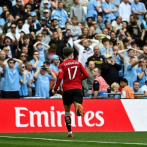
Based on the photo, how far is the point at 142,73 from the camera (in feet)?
71.6

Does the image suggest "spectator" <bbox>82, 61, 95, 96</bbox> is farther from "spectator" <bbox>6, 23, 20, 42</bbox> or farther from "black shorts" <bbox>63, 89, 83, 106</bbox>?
"black shorts" <bbox>63, 89, 83, 106</bbox>

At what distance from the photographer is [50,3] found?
2592cm

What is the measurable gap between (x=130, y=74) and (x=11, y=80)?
16.8ft

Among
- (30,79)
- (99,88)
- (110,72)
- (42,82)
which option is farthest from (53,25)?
(99,88)

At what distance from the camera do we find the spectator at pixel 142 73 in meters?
21.8

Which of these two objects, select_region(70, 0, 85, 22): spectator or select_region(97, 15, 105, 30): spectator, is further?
select_region(97, 15, 105, 30): spectator

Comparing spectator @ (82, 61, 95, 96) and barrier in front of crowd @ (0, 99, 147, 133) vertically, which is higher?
spectator @ (82, 61, 95, 96)

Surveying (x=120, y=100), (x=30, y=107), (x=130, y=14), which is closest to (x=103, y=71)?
(x=120, y=100)

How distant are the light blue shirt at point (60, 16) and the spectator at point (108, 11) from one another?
2.23m

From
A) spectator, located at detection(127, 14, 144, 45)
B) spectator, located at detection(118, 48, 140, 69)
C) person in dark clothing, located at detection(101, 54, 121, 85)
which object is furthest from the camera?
spectator, located at detection(127, 14, 144, 45)

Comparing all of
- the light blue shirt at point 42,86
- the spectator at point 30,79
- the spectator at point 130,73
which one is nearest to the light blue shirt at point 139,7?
the spectator at point 130,73

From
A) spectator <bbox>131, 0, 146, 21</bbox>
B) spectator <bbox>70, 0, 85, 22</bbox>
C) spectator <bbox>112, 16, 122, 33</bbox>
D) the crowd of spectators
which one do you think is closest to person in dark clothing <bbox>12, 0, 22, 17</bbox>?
the crowd of spectators

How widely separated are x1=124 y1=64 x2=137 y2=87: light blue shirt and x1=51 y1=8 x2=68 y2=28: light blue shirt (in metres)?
4.39

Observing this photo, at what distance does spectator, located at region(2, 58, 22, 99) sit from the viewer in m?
18.7
